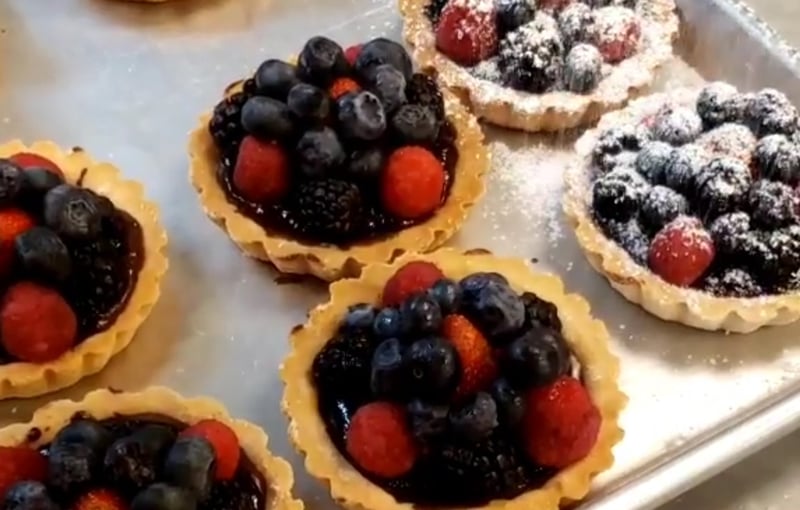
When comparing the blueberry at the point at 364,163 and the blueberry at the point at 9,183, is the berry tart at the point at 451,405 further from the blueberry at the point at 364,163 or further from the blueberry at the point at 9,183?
the blueberry at the point at 9,183

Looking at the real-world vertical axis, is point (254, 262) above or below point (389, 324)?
below

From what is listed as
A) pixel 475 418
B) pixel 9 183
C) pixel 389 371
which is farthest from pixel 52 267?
pixel 475 418

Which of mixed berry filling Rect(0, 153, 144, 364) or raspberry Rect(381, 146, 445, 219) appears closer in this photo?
mixed berry filling Rect(0, 153, 144, 364)

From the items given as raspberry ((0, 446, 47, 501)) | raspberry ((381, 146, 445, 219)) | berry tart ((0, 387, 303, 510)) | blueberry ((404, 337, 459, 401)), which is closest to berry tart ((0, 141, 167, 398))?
berry tart ((0, 387, 303, 510))

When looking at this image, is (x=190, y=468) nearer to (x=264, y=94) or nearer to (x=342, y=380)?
(x=342, y=380)

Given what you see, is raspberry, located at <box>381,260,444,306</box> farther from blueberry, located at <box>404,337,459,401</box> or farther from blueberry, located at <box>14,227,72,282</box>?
blueberry, located at <box>14,227,72,282</box>

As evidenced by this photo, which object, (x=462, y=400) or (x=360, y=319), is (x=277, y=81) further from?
(x=462, y=400)
